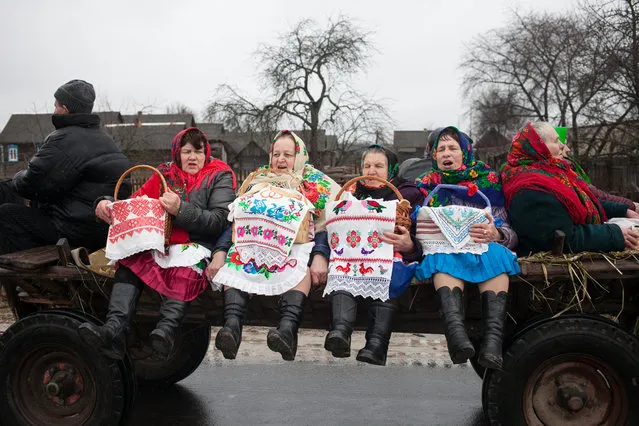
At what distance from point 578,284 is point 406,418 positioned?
5.08ft

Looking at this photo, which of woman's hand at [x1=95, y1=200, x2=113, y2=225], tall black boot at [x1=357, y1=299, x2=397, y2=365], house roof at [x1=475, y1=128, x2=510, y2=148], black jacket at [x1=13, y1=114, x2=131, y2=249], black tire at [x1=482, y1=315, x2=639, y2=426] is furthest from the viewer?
house roof at [x1=475, y1=128, x2=510, y2=148]

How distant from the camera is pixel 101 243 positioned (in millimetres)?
4246

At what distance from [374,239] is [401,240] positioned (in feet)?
0.50

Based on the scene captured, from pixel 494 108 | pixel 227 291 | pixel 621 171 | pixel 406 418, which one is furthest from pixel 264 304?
pixel 494 108

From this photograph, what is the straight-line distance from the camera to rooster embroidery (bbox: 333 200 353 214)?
345cm

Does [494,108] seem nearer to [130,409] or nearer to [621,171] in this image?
[621,171]

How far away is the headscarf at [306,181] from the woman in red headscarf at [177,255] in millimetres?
235

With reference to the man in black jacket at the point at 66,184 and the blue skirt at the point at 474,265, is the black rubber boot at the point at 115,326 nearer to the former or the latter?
the man in black jacket at the point at 66,184

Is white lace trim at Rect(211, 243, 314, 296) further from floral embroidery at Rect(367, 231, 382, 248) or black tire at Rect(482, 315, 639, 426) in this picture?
black tire at Rect(482, 315, 639, 426)

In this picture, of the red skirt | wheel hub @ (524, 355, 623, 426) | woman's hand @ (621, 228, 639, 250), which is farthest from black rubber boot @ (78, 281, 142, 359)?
woman's hand @ (621, 228, 639, 250)

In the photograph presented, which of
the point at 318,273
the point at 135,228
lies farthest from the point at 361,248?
the point at 135,228

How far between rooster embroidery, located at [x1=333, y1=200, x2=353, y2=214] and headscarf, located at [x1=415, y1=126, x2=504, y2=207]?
1.80ft

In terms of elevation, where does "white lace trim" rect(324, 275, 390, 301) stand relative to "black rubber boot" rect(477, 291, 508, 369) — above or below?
above

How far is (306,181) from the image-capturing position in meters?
4.14
